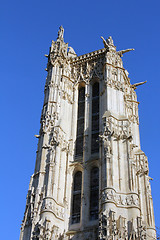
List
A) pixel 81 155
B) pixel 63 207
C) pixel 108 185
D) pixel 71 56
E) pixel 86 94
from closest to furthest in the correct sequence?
pixel 108 185 < pixel 63 207 < pixel 81 155 < pixel 86 94 < pixel 71 56

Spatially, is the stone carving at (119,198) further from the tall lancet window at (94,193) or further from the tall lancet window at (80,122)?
the tall lancet window at (80,122)

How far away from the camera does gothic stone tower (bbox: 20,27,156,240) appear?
22.4 meters

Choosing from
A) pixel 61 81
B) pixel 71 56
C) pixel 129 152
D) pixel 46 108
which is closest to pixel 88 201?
pixel 129 152

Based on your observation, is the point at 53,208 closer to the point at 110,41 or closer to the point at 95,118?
the point at 95,118

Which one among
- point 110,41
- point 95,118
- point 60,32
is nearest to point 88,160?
point 95,118

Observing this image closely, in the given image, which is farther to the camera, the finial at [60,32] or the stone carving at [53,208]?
the finial at [60,32]

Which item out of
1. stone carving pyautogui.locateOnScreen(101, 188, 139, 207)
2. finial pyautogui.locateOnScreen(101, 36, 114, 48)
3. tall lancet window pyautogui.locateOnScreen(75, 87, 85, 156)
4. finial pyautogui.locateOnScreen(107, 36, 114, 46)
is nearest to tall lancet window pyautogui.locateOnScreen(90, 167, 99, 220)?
tall lancet window pyautogui.locateOnScreen(75, 87, 85, 156)

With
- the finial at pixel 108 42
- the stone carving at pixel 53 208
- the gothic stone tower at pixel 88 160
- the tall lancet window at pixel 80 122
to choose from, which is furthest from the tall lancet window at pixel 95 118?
the stone carving at pixel 53 208

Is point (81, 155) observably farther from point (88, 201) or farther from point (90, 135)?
point (88, 201)

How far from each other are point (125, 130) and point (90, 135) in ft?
10.9

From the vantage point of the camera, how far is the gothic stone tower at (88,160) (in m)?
22.4

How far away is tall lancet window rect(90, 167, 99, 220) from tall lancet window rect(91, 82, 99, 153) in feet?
5.86

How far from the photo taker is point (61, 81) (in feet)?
104

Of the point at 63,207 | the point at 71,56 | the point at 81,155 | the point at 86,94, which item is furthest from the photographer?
the point at 71,56
